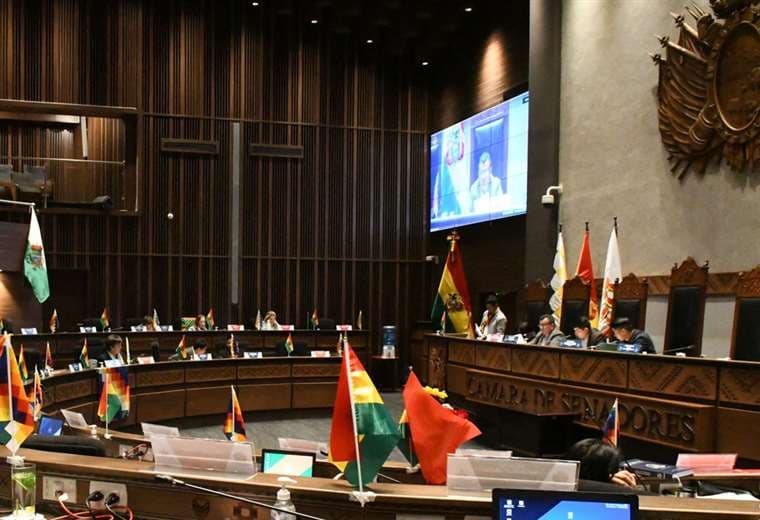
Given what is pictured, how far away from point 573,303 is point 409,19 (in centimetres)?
701

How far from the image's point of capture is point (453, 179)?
13914 millimetres

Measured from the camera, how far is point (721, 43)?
768cm

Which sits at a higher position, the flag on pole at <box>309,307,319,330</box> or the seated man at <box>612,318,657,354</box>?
the seated man at <box>612,318,657,354</box>

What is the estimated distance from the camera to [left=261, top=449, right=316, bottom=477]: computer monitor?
2893 mm

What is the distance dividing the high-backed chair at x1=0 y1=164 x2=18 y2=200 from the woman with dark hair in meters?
11.3

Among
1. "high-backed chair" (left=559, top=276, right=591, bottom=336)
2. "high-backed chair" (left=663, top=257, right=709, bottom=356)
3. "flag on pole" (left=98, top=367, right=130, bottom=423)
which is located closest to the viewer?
"flag on pole" (left=98, top=367, right=130, bottom=423)

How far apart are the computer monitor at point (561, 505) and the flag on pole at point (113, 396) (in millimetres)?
4277

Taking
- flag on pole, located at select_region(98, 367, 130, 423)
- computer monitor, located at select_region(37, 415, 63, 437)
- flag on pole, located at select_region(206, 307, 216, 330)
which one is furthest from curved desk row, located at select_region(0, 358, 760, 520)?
flag on pole, located at select_region(206, 307, 216, 330)

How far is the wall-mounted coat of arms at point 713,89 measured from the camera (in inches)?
287

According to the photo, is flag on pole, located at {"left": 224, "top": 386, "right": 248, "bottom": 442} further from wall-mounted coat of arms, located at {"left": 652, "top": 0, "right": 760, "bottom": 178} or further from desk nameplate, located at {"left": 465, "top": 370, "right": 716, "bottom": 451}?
wall-mounted coat of arms, located at {"left": 652, "top": 0, "right": 760, "bottom": 178}

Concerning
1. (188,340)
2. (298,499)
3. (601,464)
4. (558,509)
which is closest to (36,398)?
(298,499)

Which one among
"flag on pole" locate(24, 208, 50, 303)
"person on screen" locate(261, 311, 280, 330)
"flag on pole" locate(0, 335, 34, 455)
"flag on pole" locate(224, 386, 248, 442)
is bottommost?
"person on screen" locate(261, 311, 280, 330)

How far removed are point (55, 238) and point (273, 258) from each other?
3848 millimetres

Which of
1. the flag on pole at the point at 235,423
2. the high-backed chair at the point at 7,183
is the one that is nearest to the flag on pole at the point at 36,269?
the high-backed chair at the point at 7,183
